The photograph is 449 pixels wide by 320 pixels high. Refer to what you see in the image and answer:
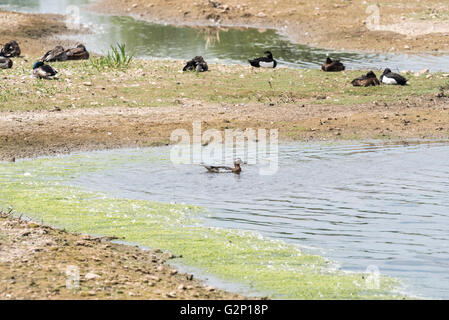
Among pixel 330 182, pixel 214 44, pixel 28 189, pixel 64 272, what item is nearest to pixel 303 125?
pixel 330 182

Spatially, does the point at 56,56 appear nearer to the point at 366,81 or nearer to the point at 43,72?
the point at 43,72

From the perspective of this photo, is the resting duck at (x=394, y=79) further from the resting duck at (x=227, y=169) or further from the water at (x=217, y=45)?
the resting duck at (x=227, y=169)

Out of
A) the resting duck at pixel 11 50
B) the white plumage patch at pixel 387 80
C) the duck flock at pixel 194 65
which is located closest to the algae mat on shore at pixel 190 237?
the duck flock at pixel 194 65

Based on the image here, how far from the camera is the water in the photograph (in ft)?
96.4

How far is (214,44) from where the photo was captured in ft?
116

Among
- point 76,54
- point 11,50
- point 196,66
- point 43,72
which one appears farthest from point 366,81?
point 11,50

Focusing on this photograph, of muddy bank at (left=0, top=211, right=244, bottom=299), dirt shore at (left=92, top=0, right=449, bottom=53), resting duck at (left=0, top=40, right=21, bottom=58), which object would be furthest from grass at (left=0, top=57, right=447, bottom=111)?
muddy bank at (left=0, top=211, right=244, bottom=299)

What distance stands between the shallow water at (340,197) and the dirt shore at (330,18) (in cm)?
1594

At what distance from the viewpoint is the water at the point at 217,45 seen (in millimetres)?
29391

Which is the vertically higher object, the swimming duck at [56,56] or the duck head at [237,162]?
the swimming duck at [56,56]

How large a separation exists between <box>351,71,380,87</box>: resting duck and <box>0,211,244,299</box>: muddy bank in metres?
13.6
